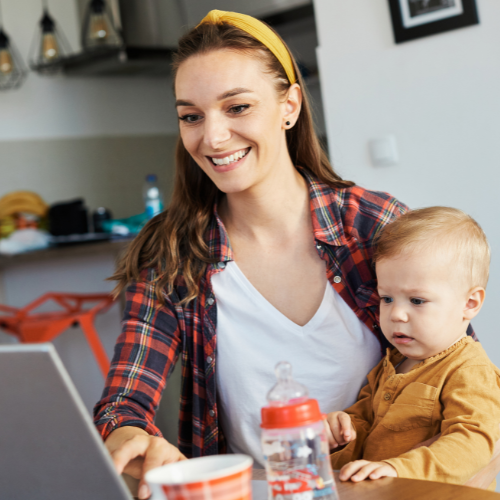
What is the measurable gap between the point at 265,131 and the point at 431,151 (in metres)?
1.05

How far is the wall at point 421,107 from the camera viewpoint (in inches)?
80.0

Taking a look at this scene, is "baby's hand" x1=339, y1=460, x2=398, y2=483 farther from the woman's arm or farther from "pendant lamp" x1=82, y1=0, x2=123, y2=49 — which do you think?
"pendant lamp" x1=82, y1=0, x2=123, y2=49

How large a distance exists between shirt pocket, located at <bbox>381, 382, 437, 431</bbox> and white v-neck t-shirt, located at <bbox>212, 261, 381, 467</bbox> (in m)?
0.21

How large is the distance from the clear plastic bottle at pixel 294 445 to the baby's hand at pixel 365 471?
4.4 inches

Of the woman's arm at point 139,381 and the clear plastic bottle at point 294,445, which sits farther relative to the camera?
the woman's arm at point 139,381

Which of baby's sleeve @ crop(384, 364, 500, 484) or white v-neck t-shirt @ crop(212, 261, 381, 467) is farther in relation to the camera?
→ white v-neck t-shirt @ crop(212, 261, 381, 467)

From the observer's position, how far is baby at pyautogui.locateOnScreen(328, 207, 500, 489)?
3.41 feet

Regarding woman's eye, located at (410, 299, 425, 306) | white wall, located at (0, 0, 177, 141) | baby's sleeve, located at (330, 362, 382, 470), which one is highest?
white wall, located at (0, 0, 177, 141)

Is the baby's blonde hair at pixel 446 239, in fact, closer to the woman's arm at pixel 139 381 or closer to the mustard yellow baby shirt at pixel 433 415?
the mustard yellow baby shirt at pixel 433 415

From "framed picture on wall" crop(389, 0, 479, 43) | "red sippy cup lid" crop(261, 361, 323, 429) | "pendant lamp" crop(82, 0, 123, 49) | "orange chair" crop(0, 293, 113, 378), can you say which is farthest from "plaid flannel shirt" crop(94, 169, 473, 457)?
"pendant lamp" crop(82, 0, 123, 49)

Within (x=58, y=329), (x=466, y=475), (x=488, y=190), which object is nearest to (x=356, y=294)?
(x=466, y=475)

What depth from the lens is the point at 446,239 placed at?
111 cm

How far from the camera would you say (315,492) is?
0.69 meters

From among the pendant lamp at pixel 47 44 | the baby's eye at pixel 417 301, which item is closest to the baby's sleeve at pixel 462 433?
the baby's eye at pixel 417 301
